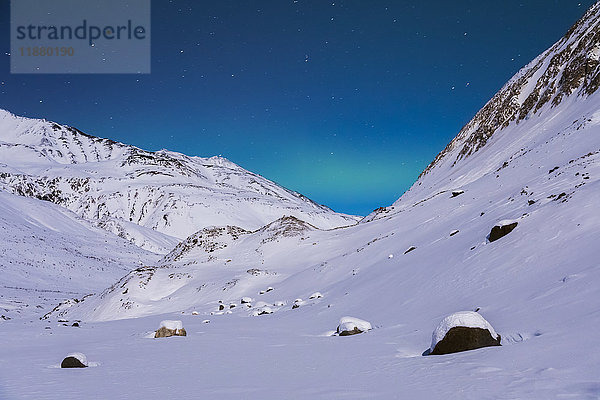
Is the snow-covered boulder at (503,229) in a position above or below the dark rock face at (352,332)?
above

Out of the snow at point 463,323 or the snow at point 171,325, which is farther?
the snow at point 171,325

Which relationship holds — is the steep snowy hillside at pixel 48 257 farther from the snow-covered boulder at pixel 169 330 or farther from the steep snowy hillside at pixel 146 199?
the snow-covered boulder at pixel 169 330

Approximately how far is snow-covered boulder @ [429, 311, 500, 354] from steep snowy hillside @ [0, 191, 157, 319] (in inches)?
1462

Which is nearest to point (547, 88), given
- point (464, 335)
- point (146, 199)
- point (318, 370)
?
point (464, 335)

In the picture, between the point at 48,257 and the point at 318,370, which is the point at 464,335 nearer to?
the point at 318,370

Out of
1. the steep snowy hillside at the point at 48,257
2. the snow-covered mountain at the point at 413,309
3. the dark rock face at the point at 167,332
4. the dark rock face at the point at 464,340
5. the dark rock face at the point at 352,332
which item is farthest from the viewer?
the steep snowy hillside at the point at 48,257

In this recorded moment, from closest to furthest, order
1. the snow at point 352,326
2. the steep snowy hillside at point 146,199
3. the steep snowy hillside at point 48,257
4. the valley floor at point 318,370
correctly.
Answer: the valley floor at point 318,370 < the snow at point 352,326 < the steep snowy hillside at point 48,257 < the steep snowy hillside at point 146,199

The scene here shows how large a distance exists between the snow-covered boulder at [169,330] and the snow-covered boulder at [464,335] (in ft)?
29.2

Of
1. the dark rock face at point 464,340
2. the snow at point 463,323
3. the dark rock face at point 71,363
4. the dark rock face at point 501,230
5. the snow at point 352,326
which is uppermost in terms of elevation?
the dark rock face at point 501,230

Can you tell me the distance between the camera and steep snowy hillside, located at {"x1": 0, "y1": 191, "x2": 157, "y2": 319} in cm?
4342

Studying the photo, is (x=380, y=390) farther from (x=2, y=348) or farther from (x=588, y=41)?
(x=588, y=41)

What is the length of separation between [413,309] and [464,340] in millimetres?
5348

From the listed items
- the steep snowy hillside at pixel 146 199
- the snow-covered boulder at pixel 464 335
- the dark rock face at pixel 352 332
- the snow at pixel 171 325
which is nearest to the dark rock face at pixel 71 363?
the snow at pixel 171 325

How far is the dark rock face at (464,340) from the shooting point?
650cm
